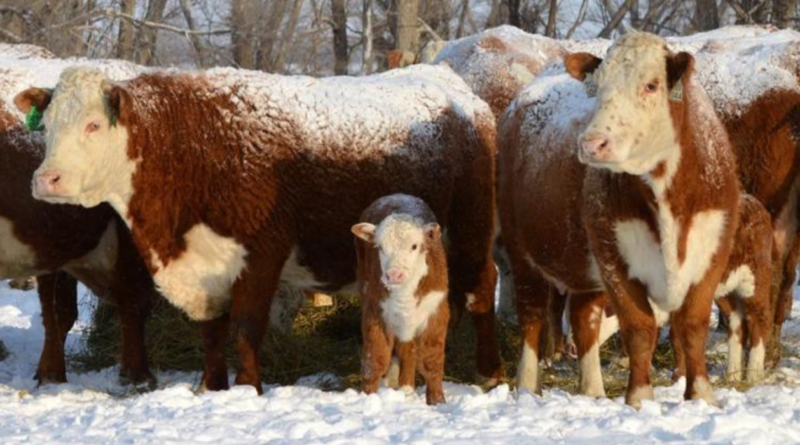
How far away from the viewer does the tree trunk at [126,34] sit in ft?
72.7

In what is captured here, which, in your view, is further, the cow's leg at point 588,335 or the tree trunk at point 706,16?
the tree trunk at point 706,16

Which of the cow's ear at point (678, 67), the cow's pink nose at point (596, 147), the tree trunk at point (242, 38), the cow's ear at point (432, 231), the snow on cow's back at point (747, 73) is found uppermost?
the tree trunk at point (242, 38)

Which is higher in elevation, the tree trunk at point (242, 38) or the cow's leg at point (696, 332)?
the tree trunk at point (242, 38)

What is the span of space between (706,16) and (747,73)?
19743 millimetres

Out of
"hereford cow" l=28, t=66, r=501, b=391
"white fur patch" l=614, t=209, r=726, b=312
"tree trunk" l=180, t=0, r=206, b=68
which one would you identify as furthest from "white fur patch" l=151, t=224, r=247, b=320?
"tree trunk" l=180, t=0, r=206, b=68

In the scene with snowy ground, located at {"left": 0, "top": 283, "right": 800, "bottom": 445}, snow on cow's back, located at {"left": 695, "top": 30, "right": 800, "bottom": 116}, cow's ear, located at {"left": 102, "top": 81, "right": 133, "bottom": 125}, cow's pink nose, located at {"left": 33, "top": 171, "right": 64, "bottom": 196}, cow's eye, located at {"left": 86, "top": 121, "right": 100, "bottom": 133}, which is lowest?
snowy ground, located at {"left": 0, "top": 283, "right": 800, "bottom": 445}

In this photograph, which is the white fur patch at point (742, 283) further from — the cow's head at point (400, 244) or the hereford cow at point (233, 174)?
the cow's head at point (400, 244)

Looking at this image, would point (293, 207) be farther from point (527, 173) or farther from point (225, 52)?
point (225, 52)

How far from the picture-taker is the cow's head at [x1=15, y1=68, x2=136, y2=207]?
7.56 meters

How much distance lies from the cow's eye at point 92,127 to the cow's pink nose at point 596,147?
298cm

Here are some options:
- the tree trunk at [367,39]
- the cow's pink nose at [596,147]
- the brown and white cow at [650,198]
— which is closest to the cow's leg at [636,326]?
the brown and white cow at [650,198]

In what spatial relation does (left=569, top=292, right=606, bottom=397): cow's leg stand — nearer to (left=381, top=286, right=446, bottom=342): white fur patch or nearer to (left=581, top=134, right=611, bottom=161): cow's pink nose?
(left=381, top=286, right=446, bottom=342): white fur patch

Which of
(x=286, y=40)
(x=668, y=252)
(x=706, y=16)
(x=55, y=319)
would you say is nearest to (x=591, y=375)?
(x=668, y=252)

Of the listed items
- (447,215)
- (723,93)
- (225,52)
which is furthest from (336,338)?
(225,52)
